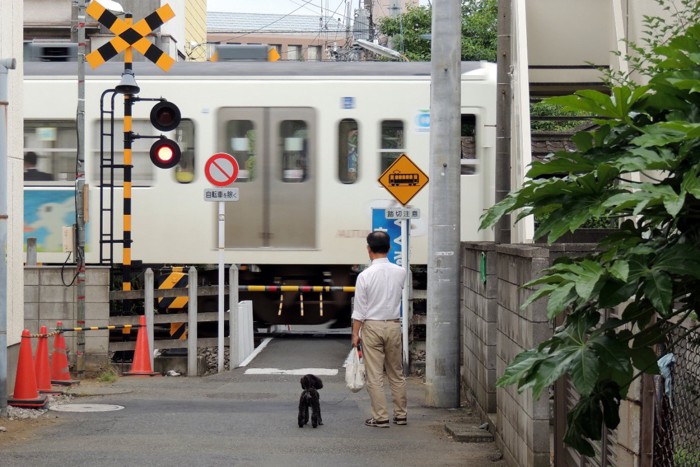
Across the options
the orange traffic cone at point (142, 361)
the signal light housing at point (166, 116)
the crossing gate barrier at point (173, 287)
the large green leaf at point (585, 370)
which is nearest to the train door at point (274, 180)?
the crossing gate barrier at point (173, 287)

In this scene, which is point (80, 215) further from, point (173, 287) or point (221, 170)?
point (173, 287)

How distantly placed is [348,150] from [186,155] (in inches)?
92.9

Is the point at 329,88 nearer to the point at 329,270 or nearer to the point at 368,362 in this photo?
the point at 329,270

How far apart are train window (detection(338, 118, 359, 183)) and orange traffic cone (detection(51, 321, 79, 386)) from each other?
513 cm

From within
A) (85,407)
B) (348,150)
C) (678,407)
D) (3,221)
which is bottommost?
(85,407)

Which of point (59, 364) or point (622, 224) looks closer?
point (622, 224)

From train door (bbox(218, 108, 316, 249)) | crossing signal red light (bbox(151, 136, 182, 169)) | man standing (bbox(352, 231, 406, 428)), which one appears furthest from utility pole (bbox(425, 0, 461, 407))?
train door (bbox(218, 108, 316, 249))

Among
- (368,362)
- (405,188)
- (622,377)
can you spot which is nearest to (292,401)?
(368,362)

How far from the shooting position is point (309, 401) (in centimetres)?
973

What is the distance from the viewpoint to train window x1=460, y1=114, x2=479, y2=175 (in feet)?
53.5

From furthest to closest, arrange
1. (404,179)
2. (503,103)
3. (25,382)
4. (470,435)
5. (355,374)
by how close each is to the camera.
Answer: (404,179) → (503,103) → (25,382) → (355,374) → (470,435)

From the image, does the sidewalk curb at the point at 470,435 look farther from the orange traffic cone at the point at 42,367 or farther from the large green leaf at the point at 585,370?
the large green leaf at the point at 585,370

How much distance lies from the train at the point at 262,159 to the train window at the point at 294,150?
0.01 meters

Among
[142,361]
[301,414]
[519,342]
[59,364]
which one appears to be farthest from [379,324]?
[142,361]
